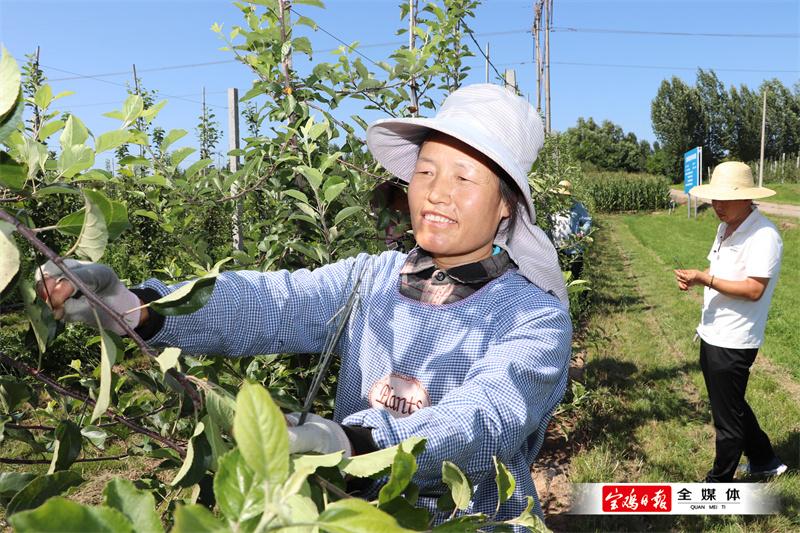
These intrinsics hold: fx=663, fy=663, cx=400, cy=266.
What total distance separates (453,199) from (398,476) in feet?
3.25

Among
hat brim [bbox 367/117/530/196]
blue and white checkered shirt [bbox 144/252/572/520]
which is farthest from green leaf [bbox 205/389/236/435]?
hat brim [bbox 367/117/530/196]

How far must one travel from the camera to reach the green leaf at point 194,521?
356 millimetres

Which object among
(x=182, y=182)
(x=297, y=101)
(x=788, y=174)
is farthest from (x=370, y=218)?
(x=788, y=174)

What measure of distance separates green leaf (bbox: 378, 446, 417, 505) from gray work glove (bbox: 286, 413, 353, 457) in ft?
0.52

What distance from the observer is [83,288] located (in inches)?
A: 21.3

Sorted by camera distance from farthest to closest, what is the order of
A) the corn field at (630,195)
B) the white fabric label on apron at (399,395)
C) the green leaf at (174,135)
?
the corn field at (630,195)
the white fabric label on apron at (399,395)
the green leaf at (174,135)

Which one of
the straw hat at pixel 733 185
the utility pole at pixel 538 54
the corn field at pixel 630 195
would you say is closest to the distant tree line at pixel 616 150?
the corn field at pixel 630 195

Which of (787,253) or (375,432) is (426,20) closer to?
(375,432)

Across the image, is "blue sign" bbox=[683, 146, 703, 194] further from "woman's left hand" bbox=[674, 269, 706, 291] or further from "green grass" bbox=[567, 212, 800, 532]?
"woman's left hand" bbox=[674, 269, 706, 291]

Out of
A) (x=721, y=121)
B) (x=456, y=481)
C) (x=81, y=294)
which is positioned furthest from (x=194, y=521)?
(x=721, y=121)

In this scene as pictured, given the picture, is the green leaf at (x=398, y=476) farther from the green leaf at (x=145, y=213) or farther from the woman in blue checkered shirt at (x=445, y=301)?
the green leaf at (x=145, y=213)

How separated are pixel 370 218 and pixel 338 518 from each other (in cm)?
195

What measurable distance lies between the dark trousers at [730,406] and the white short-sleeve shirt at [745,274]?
8 cm

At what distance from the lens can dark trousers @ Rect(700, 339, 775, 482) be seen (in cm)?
356
